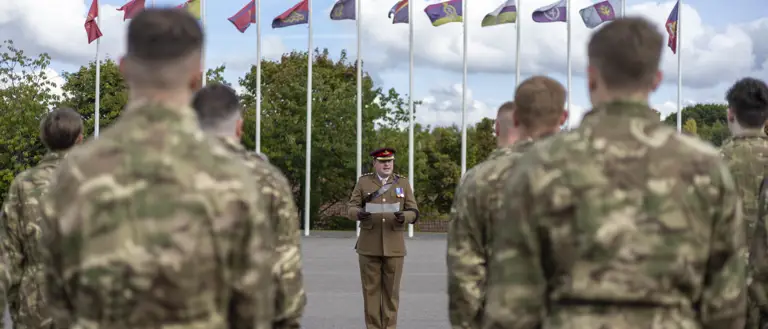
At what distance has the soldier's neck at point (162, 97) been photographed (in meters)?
3.00

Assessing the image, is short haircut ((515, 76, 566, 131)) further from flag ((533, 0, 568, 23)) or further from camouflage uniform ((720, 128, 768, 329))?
flag ((533, 0, 568, 23))

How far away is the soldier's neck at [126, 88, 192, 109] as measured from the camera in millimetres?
2998

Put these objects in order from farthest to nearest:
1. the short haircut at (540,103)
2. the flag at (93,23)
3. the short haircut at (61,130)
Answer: the flag at (93,23) → the short haircut at (61,130) → the short haircut at (540,103)

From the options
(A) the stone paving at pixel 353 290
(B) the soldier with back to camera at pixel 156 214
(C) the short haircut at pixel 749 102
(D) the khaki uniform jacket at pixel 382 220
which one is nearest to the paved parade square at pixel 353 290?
(A) the stone paving at pixel 353 290

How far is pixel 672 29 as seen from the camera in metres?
30.6

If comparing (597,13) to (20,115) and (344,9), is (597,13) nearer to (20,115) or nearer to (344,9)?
(344,9)

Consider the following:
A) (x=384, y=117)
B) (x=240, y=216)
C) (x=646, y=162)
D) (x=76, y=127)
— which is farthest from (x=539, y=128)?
(x=384, y=117)

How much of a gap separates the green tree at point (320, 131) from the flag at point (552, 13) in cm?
1348

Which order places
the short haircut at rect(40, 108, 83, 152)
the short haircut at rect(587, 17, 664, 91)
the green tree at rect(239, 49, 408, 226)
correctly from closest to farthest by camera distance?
the short haircut at rect(587, 17, 664, 91) → the short haircut at rect(40, 108, 83, 152) → the green tree at rect(239, 49, 408, 226)

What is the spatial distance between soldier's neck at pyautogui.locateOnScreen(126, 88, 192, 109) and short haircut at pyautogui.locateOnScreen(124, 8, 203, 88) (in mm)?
23

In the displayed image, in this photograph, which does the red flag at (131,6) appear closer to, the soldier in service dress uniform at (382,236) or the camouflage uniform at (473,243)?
the soldier in service dress uniform at (382,236)

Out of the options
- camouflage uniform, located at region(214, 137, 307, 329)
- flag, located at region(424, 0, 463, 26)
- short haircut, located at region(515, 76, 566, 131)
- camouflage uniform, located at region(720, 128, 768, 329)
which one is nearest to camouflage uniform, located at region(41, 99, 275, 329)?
camouflage uniform, located at region(214, 137, 307, 329)

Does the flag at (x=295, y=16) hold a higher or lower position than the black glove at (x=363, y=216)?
higher

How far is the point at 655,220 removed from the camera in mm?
3121
